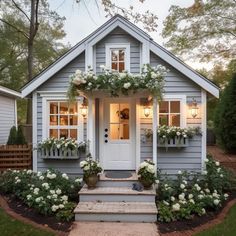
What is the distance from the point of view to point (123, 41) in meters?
7.48

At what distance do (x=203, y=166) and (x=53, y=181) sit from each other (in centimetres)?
386

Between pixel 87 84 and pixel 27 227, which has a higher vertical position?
pixel 87 84

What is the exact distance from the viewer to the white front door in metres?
7.69

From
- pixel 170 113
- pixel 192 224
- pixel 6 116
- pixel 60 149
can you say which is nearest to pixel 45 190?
pixel 60 149

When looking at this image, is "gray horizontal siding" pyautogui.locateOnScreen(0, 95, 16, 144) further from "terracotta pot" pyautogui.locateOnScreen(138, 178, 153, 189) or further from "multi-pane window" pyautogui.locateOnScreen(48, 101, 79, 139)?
"terracotta pot" pyautogui.locateOnScreen(138, 178, 153, 189)

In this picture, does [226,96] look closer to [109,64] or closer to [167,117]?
[167,117]

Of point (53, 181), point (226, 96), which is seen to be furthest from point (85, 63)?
point (226, 96)

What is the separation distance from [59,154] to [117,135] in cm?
164

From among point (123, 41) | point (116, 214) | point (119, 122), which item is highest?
point (123, 41)

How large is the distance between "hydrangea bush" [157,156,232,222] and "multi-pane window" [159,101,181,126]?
4.34ft

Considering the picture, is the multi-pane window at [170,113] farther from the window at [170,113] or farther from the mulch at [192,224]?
the mulch at [192,224]

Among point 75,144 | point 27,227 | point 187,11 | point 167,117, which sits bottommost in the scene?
point 27,227

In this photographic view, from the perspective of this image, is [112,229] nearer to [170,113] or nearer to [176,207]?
[176,207]

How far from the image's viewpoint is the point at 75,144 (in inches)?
290
